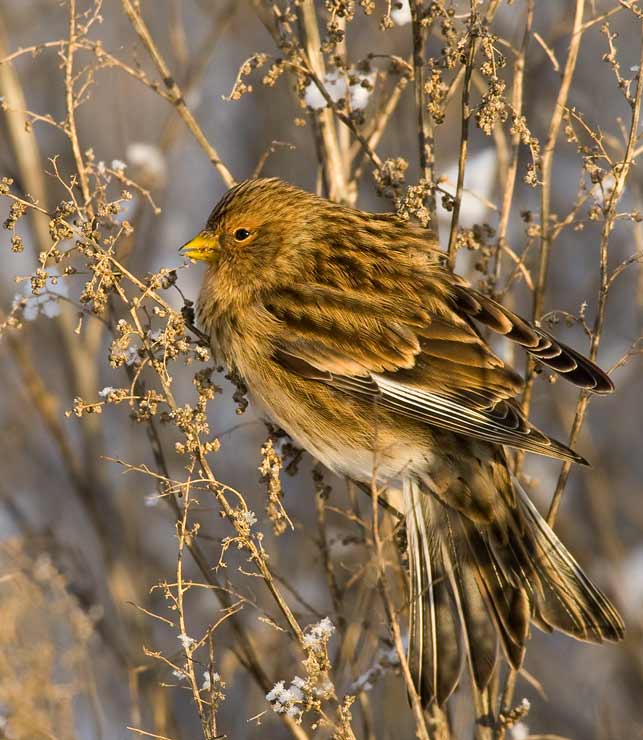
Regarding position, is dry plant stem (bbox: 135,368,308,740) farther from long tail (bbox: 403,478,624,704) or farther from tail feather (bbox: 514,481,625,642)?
tail feather (bbox: 514,481,625,642)

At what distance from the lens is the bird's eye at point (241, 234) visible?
392 cm

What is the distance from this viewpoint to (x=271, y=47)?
282 inches

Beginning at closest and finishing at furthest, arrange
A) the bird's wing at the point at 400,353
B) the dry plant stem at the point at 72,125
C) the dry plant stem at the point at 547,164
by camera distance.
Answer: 1. the dry plant stem at the point at 72,125
2. the dry plant stem at the point at 547,164
3. the bird's wing at the point at 400,353

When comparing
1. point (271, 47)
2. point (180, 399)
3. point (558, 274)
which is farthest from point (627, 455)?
point (271, 47)

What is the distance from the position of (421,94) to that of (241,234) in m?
0.98

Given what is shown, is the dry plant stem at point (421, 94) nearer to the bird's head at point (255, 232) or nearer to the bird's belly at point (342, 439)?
the bird's head at point (255, 232)

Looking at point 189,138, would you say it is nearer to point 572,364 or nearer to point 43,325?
point 43,325

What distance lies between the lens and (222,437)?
20.1 feet

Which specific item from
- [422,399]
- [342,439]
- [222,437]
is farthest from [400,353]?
[222,437]

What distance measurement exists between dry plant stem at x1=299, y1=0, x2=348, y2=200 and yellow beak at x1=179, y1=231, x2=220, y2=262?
456mm

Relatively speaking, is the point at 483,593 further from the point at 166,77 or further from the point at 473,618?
the point at 166,77

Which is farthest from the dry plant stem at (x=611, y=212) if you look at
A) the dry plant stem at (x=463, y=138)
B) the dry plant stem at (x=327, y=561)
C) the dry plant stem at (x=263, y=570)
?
the dry plant stem at (x=263, y=570)

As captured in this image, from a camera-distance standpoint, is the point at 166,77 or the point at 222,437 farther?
the point at 222,437

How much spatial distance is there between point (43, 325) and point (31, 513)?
1182mm
